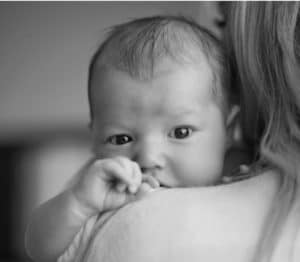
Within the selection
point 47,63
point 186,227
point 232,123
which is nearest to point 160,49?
point 232,123

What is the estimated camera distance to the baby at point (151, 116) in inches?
32.8

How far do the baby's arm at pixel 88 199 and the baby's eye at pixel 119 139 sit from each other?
0.41 ft

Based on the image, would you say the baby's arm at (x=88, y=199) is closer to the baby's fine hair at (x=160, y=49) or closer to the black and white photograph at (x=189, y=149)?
the black and white photograph at (x=189, y=149)

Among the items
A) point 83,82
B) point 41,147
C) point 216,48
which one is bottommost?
point 41,147

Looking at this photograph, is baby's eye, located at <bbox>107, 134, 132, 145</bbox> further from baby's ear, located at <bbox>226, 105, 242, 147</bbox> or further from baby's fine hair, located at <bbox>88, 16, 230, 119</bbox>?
baby's ear, located at <bbox>226, 105, 242, 147</bbox>

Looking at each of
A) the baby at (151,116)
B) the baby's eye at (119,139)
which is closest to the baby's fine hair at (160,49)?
the baby at (151,116)

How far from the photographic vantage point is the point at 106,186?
32.3 inches

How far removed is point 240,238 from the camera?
28.0 inches

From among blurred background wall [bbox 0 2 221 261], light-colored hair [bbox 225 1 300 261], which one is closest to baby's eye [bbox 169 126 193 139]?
light-colored hair [bbox 225 1 300 261]

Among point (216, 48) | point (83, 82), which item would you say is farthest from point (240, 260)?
point (83, 82)

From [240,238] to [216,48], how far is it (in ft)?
1.41

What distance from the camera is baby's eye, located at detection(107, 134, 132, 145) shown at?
94cm

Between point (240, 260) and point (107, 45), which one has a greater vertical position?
point (107, 45)

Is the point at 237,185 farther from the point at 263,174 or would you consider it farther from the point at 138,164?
the point at 138,164
